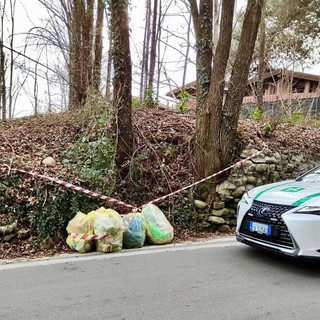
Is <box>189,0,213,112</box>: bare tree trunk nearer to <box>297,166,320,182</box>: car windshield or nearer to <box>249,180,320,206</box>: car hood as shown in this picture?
<box>297,166,320,182</box>: car windshield

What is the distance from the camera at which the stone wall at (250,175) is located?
7281mm

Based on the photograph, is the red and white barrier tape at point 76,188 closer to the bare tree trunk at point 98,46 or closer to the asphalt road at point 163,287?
the asphalt road at point 163,287

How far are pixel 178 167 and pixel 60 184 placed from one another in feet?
8.43

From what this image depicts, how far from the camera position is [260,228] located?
16.3 feet

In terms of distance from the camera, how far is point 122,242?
595cm

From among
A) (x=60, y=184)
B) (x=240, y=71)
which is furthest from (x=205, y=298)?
(x=240, y=71)

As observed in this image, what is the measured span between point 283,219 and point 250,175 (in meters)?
3.18

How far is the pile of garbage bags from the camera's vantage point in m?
5.70

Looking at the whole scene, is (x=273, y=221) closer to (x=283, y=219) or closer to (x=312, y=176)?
(x=283, y=219)

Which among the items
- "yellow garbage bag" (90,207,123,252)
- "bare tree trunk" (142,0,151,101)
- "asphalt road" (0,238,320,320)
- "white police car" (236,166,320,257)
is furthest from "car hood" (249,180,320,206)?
"bare tree trunk" (142,0,151,101)

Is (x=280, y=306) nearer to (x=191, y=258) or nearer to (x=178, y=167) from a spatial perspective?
(x=191, y=258)

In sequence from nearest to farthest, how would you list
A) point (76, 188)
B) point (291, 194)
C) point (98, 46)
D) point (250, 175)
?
point (291, 194)
point (76, 188)
point (250, 175)
point (98, 46)

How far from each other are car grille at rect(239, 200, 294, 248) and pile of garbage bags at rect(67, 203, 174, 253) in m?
1.73

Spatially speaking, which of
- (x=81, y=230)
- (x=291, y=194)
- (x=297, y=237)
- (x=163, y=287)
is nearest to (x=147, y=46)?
(x=81, y=230)
